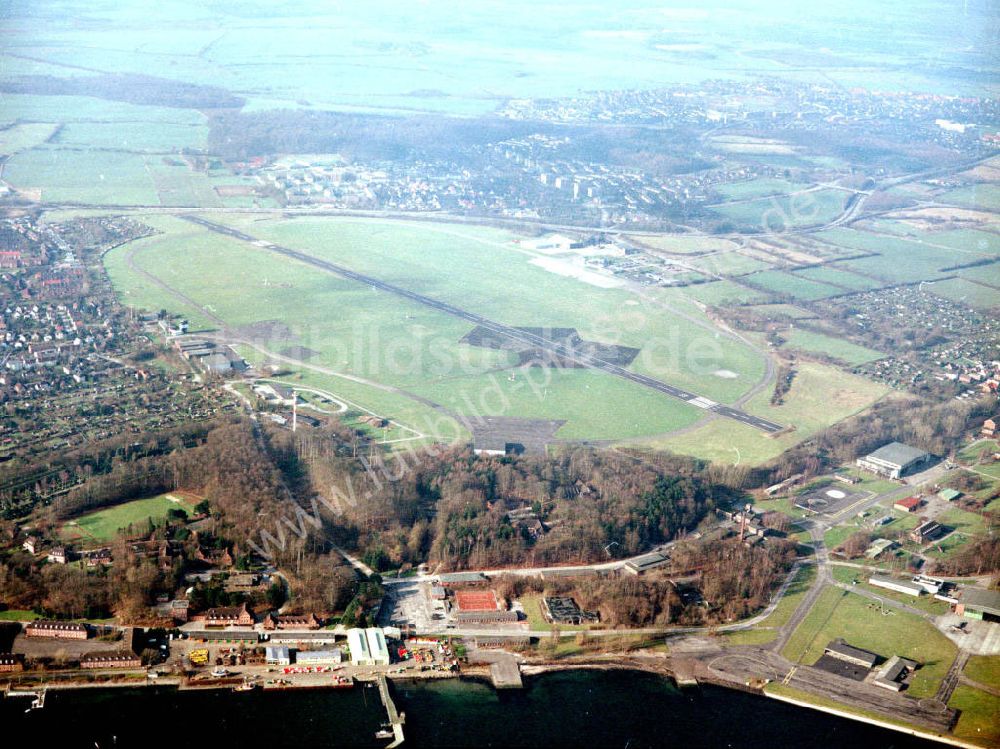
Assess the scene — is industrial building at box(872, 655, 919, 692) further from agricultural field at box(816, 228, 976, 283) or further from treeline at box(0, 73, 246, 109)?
treeline at box(0, 73, 246, 109)


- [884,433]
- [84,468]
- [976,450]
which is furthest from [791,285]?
[84,468]

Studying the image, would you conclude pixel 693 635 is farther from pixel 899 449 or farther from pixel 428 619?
pixel 899 449

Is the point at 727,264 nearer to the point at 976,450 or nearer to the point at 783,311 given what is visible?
the point at 783,311

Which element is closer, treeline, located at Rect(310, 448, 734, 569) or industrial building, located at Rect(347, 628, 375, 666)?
industrial building, located at Rect(347, 628, 375, 666)

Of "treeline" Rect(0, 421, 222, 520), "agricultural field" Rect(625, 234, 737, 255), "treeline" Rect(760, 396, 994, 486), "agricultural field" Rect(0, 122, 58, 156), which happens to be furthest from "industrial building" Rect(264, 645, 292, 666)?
"agricultural field" Rect(0, 122, 58, 156)

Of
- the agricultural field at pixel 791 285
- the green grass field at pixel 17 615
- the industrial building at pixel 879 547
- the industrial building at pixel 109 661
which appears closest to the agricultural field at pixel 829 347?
the agricultural field at pixel 791 285
